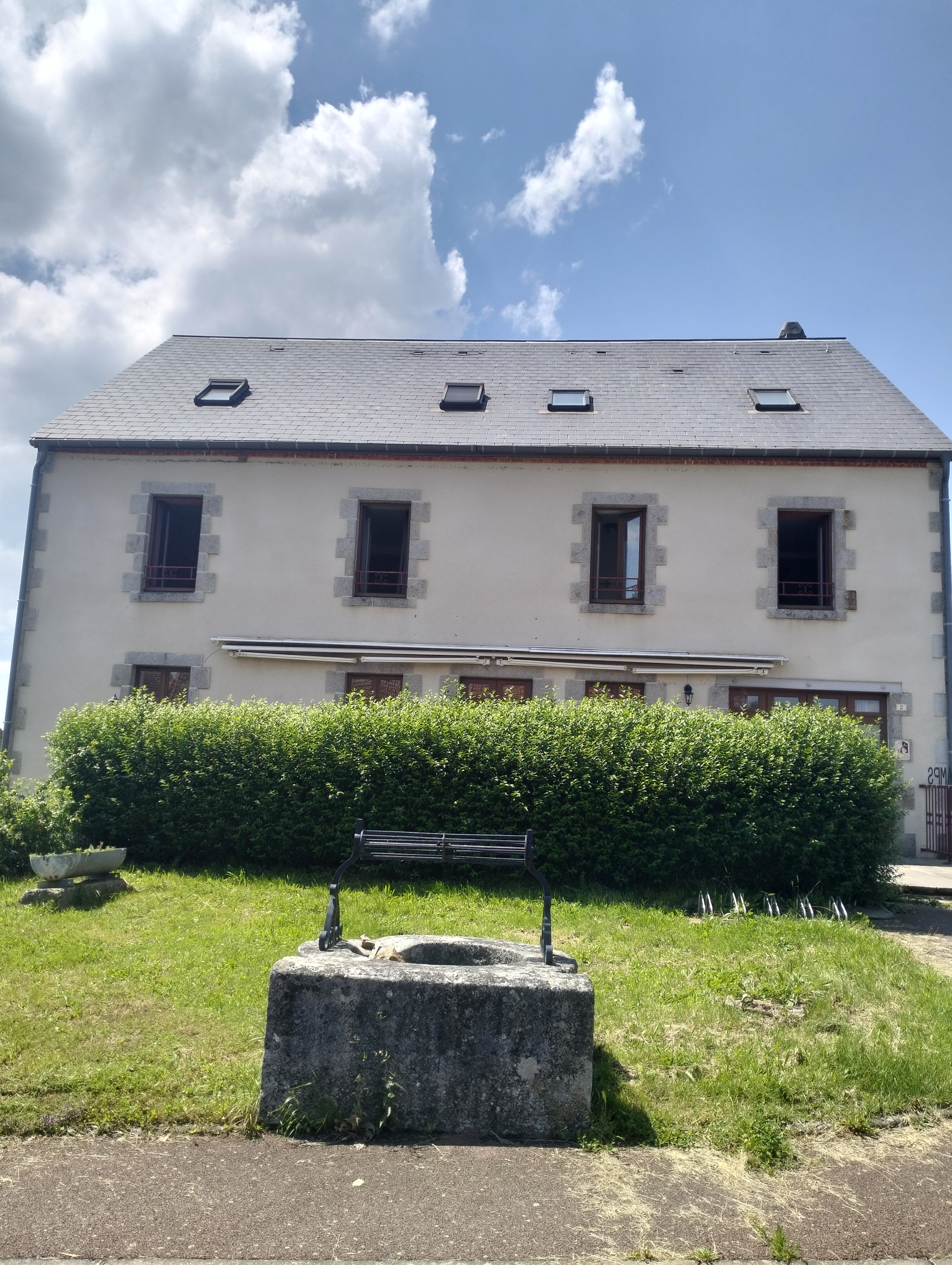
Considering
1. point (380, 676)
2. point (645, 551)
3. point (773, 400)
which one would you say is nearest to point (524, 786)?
point (380, 676)

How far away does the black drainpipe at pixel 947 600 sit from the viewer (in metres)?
11.1

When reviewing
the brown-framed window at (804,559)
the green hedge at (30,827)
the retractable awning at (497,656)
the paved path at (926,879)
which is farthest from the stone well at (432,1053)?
the brown-framed window at (804,559)

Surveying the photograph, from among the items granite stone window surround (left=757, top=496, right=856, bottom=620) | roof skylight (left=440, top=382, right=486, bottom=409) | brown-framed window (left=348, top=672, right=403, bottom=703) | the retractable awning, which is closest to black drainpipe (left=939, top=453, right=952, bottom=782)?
granite stone window surround (left=757, top=496, right=856, bottom=620)

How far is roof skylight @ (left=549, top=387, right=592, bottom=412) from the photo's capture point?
43.8ft

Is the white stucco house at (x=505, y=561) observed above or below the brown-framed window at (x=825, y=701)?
above

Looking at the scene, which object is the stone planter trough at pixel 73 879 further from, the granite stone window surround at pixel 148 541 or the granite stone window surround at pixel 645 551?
the granite stone window surround at pixel 645 551

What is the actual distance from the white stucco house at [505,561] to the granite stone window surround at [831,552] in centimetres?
3

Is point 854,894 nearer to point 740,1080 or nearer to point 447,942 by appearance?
point 740,1080

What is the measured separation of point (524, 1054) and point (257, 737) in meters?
5.49

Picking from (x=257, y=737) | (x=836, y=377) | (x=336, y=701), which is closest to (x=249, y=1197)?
(x=257, y=737)

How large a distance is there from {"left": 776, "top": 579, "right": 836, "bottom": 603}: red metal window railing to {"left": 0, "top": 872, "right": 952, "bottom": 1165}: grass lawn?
6108 millimetres

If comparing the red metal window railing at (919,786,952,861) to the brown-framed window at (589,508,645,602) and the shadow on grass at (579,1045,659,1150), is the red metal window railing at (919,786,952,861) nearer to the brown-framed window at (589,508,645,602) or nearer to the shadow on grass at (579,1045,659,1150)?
the brown-framed window at (589,508,645,602)

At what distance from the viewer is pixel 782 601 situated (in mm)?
12180

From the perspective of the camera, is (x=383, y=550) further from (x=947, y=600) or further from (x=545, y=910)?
(x=545, y=910)
